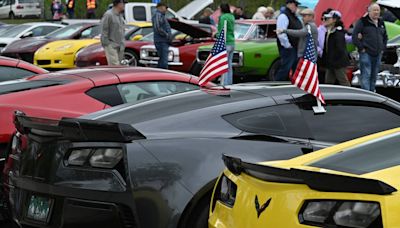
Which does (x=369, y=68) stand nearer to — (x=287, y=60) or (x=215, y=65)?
(x=287, y=60)

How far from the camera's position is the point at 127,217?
13.2 feet

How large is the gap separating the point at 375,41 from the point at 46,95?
7.11 metres

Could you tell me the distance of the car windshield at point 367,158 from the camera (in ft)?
10.5

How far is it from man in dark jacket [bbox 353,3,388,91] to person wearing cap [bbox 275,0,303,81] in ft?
3.63

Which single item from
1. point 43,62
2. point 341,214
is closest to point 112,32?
point 43,62

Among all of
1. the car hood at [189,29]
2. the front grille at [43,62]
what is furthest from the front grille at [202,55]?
the front grille at [43,62]

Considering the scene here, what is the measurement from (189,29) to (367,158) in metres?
12.9

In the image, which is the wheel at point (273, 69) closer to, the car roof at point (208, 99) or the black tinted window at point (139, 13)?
the car roof at point (208, 99)

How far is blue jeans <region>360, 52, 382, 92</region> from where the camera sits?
1191cm

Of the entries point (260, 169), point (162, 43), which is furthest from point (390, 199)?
point (162, 43)

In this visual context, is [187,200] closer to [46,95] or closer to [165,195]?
[165,195]

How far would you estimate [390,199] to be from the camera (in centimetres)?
272

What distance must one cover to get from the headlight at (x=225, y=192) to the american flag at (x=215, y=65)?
2287 millimetres

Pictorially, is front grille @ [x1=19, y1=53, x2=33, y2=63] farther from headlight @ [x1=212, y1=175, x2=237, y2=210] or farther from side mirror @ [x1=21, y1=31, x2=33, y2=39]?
headlight @ [x1=212, y1=175, x2=237, y2=210]
